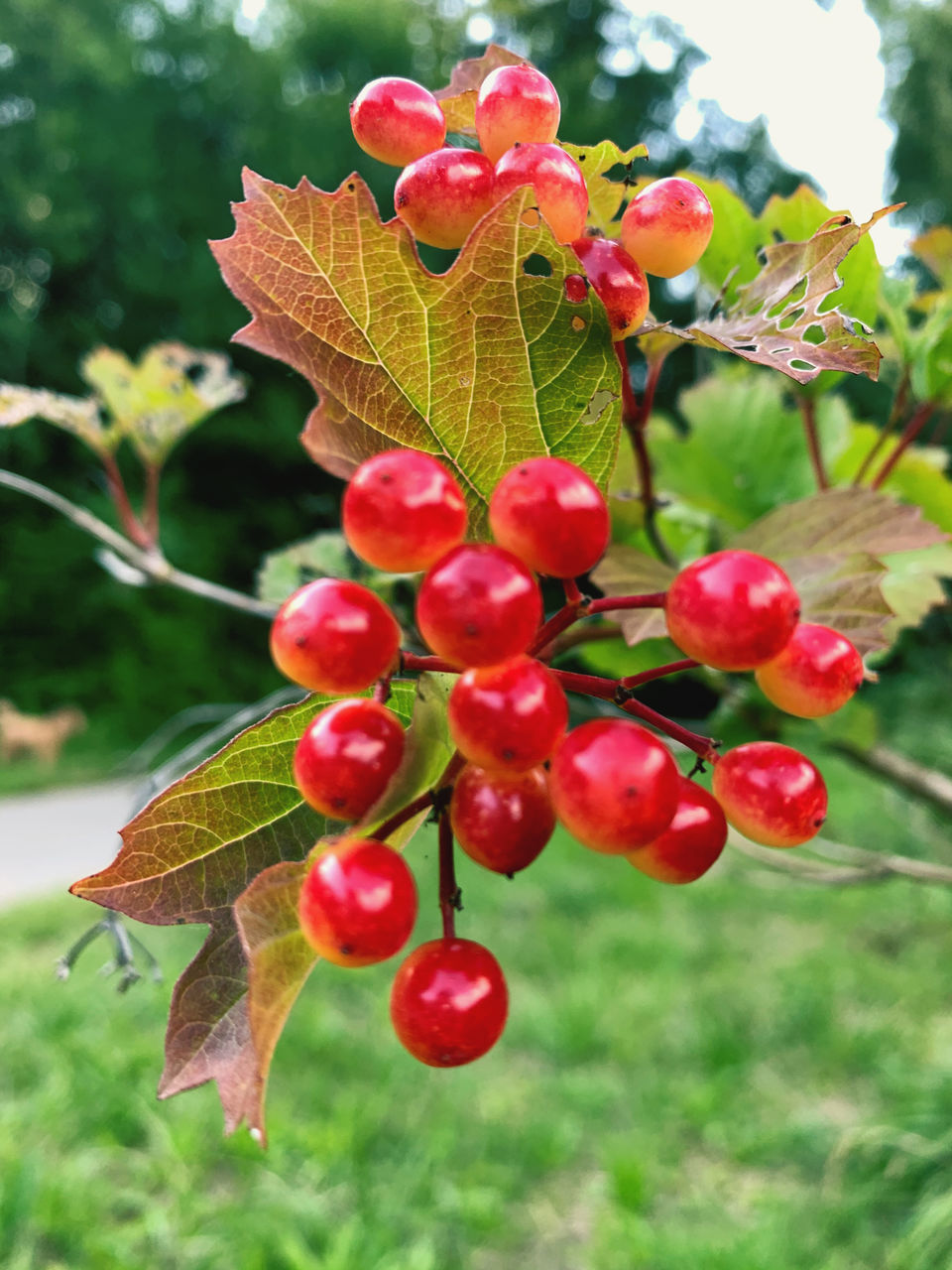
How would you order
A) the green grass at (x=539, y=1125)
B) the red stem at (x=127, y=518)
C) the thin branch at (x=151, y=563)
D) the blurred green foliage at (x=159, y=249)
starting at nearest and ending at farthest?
the thin branch at (x=151, y=563) → the red stem at (x=127, y=518) → the green grass at (x=539, y=1125) → the blurred green foliage at (x=159, y=249)

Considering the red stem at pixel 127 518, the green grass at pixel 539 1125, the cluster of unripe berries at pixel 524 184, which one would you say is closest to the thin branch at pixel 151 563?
the red stem at pixel 127 518

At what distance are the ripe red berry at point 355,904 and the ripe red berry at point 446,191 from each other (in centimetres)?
20

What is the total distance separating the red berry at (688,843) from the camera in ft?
0.95

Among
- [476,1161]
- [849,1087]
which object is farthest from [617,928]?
[476,1161]

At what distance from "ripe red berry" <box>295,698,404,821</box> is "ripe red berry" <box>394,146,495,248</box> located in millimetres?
158

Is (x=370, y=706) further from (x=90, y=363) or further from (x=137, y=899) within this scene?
(x=90, y=363)

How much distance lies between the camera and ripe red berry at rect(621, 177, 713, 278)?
0.31m

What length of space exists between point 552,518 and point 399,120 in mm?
169

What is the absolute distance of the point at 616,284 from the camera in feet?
0.95

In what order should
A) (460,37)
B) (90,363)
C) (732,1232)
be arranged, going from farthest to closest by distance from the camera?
1. (460,37)
2. (732,1232)
3. (90,363)

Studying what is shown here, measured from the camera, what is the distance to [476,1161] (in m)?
2.29

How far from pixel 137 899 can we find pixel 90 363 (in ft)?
2.87

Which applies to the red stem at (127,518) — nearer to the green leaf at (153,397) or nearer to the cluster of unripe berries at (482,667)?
the green leaf at (153,397)

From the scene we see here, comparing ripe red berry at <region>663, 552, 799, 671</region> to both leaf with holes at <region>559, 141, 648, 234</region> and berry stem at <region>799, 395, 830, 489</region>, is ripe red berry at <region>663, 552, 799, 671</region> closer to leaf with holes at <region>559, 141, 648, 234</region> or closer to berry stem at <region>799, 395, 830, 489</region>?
leaf with holes at <region>559, 141, 648, 234</region>
